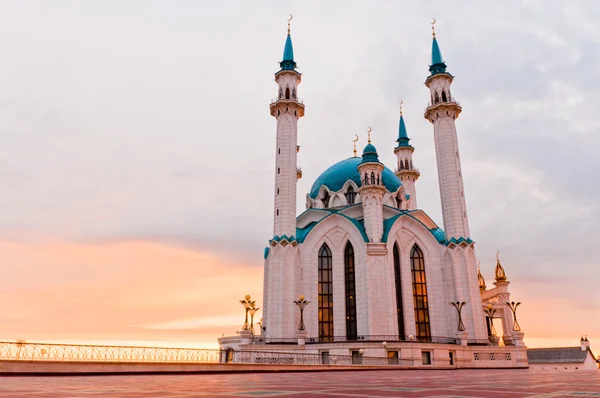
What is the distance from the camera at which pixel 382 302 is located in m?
38.6

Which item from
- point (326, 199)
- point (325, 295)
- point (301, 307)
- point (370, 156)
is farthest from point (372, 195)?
point (301, 307)

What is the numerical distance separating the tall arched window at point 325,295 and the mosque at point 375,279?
96 mm

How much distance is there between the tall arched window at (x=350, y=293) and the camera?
40.3m

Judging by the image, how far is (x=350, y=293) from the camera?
4128 centimetres

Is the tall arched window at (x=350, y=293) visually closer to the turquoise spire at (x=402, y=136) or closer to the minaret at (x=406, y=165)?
the minaret at (x=406, y=165)

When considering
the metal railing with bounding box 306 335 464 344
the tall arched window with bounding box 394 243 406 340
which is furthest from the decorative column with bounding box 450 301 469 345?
the tall arched window with bounding box 394 243 406 340

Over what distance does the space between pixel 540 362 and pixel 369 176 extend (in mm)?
39566

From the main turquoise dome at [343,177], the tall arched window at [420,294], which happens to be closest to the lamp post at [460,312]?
the tall arched window at [420,294]

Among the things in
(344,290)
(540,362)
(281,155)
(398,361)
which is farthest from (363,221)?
(540,362)

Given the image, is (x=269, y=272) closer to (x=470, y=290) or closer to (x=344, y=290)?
(x=344, y=290)

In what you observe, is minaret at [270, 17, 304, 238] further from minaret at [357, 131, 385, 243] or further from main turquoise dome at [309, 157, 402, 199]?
main turquoise dome at [309, 157, 402, 199]

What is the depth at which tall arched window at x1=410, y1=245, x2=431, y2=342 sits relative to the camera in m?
41.5

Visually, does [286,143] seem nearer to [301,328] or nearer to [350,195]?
[350,195]

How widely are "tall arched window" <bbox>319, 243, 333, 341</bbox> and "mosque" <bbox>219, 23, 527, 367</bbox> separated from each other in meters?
0.10
